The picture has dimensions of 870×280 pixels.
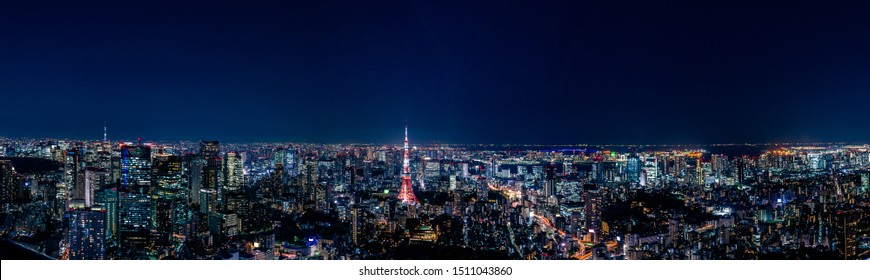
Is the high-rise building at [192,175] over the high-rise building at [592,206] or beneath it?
over

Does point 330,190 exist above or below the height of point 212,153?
below

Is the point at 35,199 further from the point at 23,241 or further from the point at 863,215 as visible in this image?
the point at 863,215

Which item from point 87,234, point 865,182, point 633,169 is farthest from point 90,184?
point 865,182

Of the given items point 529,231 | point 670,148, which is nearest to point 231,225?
point 529,231

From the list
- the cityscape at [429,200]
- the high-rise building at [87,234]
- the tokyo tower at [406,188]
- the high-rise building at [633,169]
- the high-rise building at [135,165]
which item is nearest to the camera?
the high-rise building at [87,234]

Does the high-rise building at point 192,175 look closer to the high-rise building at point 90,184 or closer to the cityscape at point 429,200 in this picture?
the cityscape at point 429,200

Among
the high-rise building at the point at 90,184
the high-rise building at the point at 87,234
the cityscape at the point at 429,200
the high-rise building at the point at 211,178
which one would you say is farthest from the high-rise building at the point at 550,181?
the high-rise building at the point at 90,184

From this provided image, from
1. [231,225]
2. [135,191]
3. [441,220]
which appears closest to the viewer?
[441,220]
